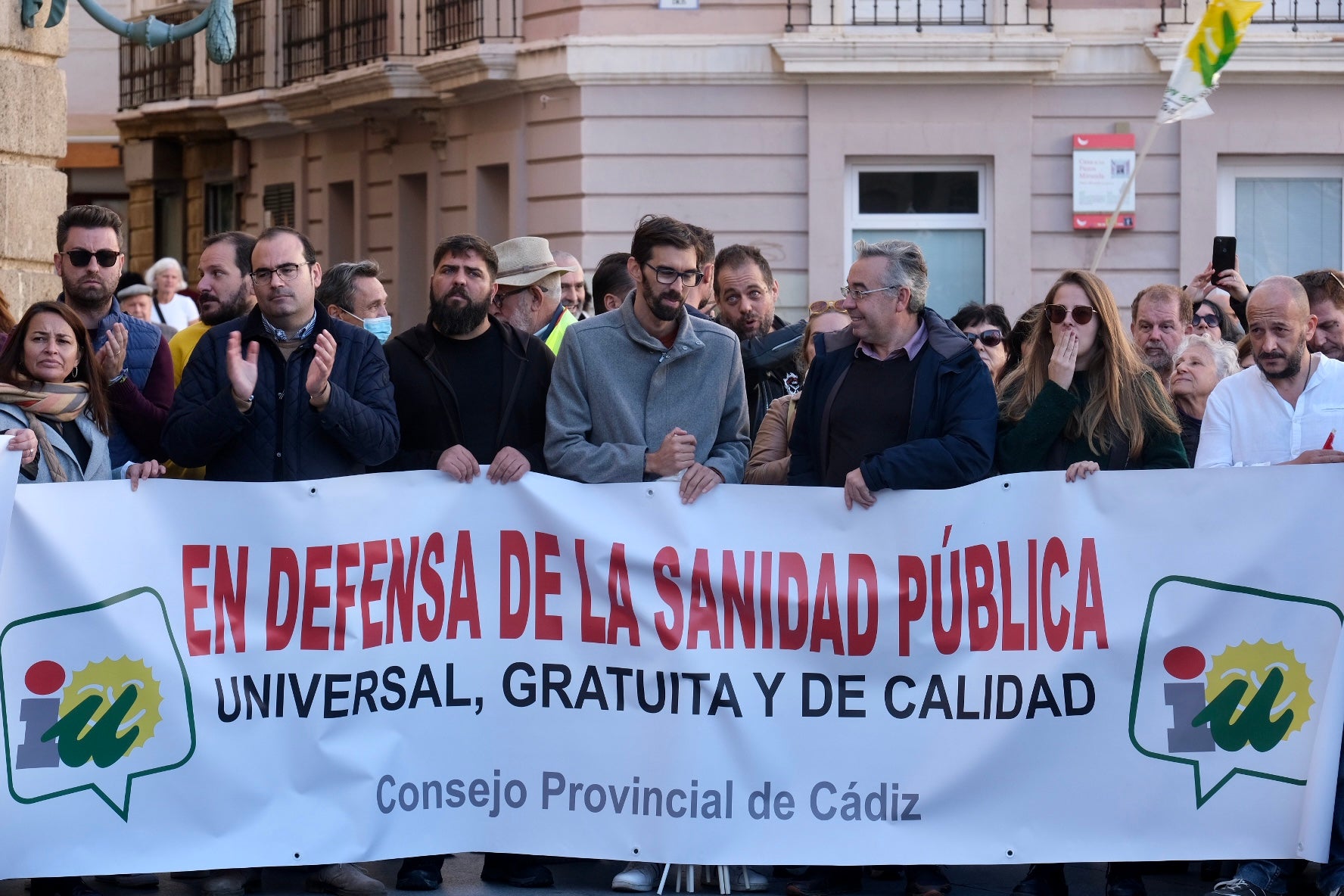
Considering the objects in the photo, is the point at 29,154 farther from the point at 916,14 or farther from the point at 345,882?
the point at 916,14

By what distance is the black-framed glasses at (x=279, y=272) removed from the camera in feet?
21.9

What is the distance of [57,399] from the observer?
6.67 meters

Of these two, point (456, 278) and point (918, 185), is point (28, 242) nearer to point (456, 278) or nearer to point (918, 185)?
point (456, 278)

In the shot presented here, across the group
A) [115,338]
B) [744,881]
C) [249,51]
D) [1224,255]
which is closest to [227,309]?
[115,338]

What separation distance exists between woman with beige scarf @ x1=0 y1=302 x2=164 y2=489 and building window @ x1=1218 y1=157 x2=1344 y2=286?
13.9 metres

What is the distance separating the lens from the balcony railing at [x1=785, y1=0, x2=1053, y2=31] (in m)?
18.4

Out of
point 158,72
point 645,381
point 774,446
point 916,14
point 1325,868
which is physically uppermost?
point 158,72

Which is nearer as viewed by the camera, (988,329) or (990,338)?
(990,338)

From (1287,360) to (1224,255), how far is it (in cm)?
345

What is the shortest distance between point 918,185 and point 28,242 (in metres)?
10.3

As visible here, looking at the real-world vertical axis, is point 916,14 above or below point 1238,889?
above

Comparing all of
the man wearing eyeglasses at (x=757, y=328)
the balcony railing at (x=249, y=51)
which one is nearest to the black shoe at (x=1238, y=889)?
the man wearing eyeglasses at (x=757, y=328)

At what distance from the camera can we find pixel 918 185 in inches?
746

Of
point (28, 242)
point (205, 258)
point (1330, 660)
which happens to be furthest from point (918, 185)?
point (1330, 660)
